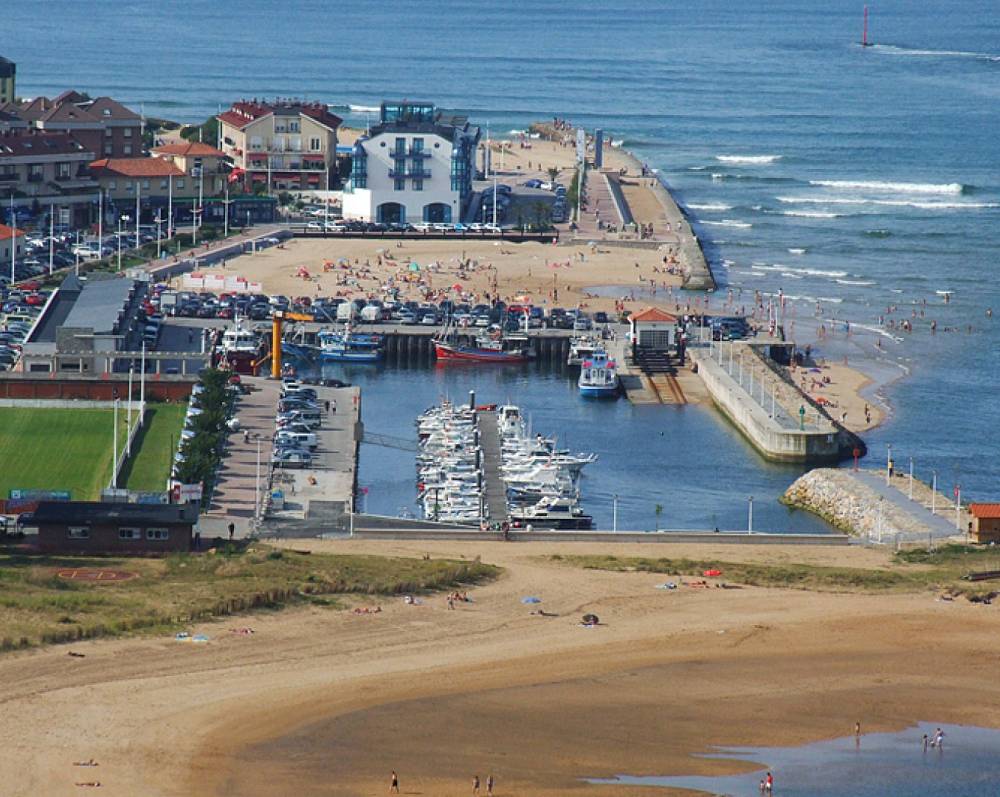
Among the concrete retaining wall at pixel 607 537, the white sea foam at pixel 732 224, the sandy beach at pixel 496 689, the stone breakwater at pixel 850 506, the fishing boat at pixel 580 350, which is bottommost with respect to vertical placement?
the sandy beach at pixel 496 689

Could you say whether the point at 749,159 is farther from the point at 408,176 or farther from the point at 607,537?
the point at 607,537

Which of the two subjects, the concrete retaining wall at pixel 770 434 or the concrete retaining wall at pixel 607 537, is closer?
the concrete retaining wall at pixel 607 537

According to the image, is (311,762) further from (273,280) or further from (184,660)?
(273,280)

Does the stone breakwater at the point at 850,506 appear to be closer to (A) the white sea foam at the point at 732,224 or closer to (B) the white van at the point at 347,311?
(B) the white van at the point at 347,311

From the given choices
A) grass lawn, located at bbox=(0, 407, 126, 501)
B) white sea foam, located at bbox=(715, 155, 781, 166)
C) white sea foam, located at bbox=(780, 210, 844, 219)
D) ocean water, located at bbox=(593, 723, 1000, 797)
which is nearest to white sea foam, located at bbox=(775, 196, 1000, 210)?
white sea foam, located at bbox=(780, 210, 844, 219)

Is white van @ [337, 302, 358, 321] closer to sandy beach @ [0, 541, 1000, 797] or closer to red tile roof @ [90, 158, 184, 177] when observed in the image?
red tile roof @ [90, 158, 184, 177]

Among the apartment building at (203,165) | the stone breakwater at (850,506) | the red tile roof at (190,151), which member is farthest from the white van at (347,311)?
the stone breakwater at (850,506)

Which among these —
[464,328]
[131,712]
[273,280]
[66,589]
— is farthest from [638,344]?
[131,712]
